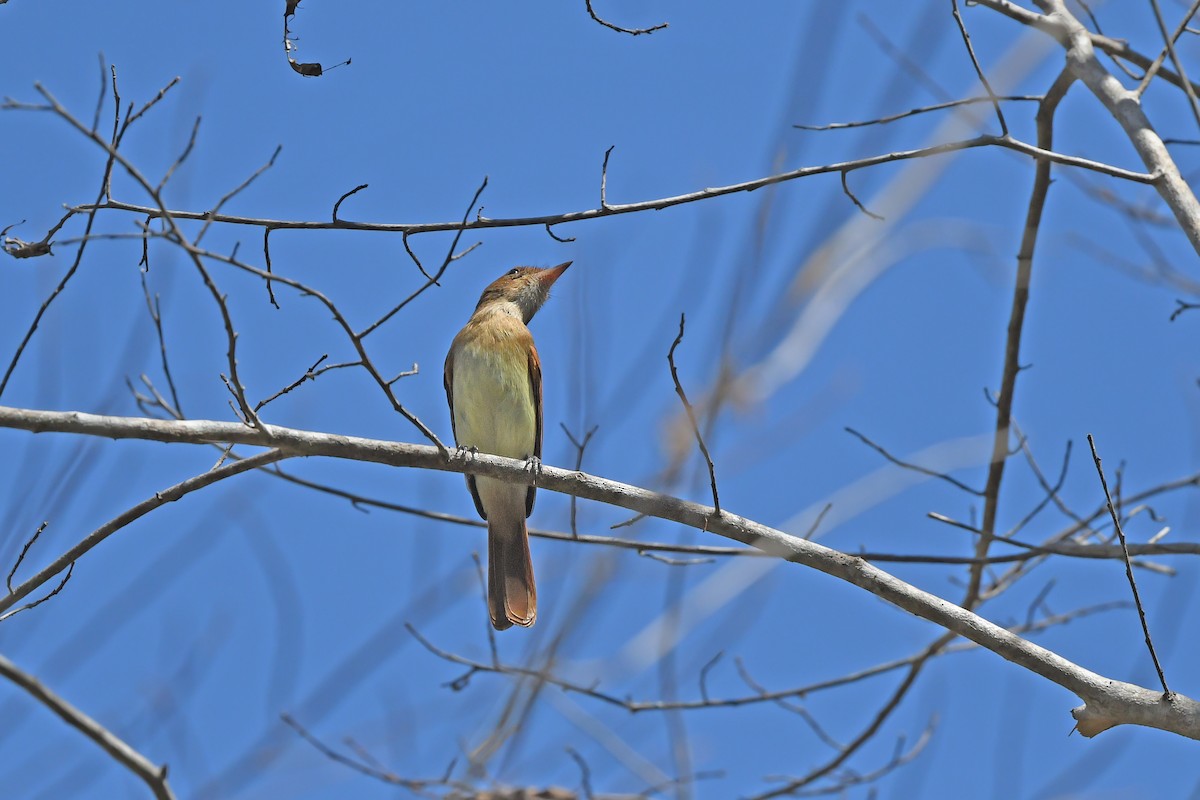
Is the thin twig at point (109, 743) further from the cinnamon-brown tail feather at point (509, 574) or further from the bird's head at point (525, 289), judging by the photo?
the bird's head at point (525, 289)

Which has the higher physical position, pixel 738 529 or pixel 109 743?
pixel 738 529

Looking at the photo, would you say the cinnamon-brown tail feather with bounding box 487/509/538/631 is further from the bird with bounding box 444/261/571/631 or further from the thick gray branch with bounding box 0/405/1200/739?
the thick gray branch with bounding box 0/405/1200/739

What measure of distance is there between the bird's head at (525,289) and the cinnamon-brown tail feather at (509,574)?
1.33m

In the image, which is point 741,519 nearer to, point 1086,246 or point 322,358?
point 322,358

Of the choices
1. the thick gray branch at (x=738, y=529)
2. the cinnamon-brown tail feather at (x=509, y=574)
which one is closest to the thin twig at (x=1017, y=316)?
the thick gray branch at (x=738, y=529)

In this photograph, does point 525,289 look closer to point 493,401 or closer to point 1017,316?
point 493,401

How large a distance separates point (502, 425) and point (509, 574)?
31.2 inches

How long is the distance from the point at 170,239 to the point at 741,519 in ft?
6.31

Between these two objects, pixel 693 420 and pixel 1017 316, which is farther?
pixel 1017 316

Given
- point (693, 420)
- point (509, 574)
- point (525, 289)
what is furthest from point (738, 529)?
point (525, 289)

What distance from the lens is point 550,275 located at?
308 inches

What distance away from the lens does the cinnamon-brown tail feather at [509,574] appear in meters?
6.61

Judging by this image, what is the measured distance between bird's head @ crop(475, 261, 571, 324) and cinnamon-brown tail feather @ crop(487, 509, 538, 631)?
1.33 meters

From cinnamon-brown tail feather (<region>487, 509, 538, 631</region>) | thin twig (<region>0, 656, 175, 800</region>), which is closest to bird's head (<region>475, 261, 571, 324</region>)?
cinnamon-brown tail feather (<region>487, 509, 538, 631</region>)
